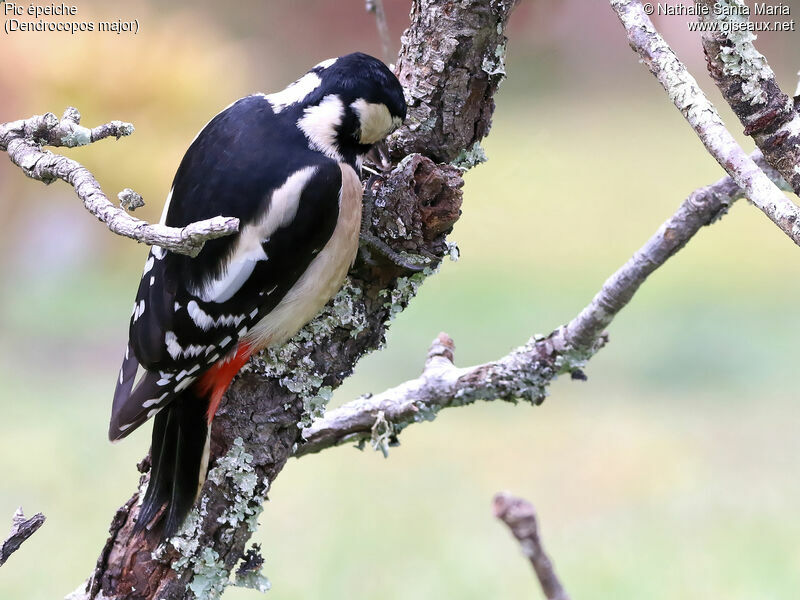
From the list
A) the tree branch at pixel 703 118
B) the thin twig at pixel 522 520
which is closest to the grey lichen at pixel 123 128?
the tree branch at pixel 703 118

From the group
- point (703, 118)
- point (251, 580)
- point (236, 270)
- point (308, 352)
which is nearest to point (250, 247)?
point (236, 270)

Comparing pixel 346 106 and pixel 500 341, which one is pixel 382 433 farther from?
pixel 500 341

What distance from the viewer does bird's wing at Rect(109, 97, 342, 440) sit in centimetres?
100

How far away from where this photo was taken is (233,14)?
4082 millimetres

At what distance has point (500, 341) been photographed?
3.41 metres

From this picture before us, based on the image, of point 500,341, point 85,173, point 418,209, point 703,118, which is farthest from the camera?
point 500,341

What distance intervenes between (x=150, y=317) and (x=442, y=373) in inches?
14.8

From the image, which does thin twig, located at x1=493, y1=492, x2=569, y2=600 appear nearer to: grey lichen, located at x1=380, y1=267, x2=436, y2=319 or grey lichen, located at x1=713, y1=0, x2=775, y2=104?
grey lichen, located at x1=713, y1=0, x2=775, y2=104

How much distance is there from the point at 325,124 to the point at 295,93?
0.22 ft

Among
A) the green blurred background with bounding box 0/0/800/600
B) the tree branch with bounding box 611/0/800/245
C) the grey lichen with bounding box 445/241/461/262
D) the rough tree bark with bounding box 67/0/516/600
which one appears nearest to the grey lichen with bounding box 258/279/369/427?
the rough tree bark with bounding box 67/0/516/600

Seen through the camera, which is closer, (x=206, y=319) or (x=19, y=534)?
(x=19, y=534)

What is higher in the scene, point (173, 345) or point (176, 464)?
point (173, 345)

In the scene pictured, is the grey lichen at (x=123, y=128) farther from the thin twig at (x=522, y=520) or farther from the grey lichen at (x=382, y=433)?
the thin twig at (x=522, y=520)

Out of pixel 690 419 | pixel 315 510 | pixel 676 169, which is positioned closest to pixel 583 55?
pixel 676 169
